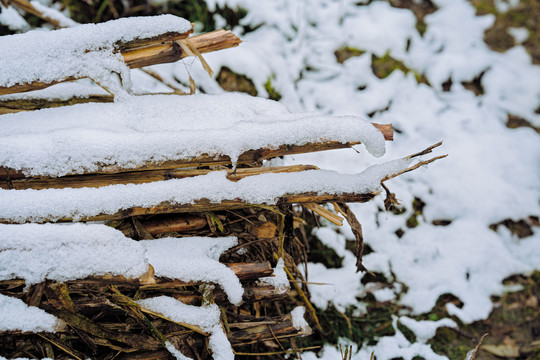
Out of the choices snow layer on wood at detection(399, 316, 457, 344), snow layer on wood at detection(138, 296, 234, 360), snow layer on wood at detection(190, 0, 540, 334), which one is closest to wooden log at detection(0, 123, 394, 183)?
snow layer on wood at detection(138, 296, 234, 360)

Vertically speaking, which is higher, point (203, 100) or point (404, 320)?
point (203, 100)

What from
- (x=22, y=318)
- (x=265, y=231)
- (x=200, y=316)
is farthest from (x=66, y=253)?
(x=265, y=231)

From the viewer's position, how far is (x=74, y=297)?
4.30ft

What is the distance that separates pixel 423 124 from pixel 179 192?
6.29 feet

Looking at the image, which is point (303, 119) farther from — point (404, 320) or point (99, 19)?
point (99, 19)

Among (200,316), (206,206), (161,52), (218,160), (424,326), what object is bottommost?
(424,326)

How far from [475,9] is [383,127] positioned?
8.80 ft

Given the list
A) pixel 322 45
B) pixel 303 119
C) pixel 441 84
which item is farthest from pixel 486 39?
pixel 303 119

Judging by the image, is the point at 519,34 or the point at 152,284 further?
the point at 519,34

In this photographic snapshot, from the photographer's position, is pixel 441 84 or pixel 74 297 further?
pixel 441 84

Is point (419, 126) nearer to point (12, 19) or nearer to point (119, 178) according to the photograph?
point (119, 178)

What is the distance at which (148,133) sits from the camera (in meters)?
1.39

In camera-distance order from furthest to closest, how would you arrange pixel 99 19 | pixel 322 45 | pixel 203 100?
pixel 322 45 < pixel 99 19 < pixel 203 100

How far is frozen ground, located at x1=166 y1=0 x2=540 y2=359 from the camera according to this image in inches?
81.5
